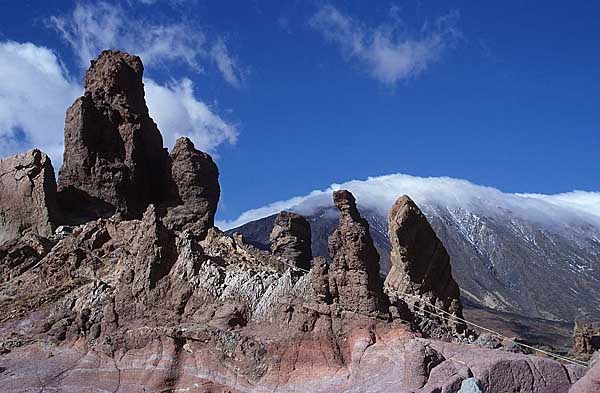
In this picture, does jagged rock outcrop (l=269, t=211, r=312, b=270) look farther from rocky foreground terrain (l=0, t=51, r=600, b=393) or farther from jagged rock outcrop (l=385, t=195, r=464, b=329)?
jagged rock outcrop (l=385, t=195, r=464, b=329)

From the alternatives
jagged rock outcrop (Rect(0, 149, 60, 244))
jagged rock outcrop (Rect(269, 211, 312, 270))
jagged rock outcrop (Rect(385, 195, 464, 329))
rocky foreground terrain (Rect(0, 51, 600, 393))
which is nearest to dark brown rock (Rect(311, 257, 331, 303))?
rocky foreground terrain (Rect(0, 51, 600, 393))

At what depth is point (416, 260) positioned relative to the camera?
79.4 ft

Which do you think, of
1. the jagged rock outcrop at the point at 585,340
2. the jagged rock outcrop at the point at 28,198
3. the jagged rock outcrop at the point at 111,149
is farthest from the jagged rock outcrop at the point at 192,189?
the jagged rock outcrop at the point at 585,340

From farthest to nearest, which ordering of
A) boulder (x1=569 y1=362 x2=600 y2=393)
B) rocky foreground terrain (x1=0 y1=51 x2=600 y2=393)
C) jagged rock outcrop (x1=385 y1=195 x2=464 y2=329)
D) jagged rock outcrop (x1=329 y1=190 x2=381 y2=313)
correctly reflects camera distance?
jagged rock outcrop (x1=385 y1=195 x2=464 y2=329), jagged rock outcrop (x1=329 y1=190 x2=381 y2=313), rocky foreground terrain (x1=0 y1=51 x2=600 y2=393), boulder (x1=569 y1=362 x2=600 y2=393)

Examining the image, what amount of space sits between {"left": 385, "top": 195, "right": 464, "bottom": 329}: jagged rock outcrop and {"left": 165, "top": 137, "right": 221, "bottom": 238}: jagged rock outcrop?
6.51 m

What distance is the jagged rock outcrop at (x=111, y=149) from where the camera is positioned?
28109 millimetres

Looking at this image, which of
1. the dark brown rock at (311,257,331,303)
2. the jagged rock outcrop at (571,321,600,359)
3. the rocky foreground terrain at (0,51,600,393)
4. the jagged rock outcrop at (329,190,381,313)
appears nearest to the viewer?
the rocky foreground terrain at (0,51,600,393)

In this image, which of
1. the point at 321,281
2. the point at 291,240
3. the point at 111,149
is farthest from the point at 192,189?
the point at 321,281

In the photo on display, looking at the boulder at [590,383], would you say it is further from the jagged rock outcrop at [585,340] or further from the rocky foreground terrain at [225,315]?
the jagged rock outcrop at [585,340]

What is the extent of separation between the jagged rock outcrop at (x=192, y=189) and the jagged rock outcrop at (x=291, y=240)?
7.93ft

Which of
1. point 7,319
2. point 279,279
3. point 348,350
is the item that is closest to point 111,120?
point 7,319

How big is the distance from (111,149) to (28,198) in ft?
14.5

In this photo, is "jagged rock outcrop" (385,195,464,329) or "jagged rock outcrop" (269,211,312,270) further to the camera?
"jagged rock outcrop" (269,211,312,270)

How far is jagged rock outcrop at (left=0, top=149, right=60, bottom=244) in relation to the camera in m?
25.4
